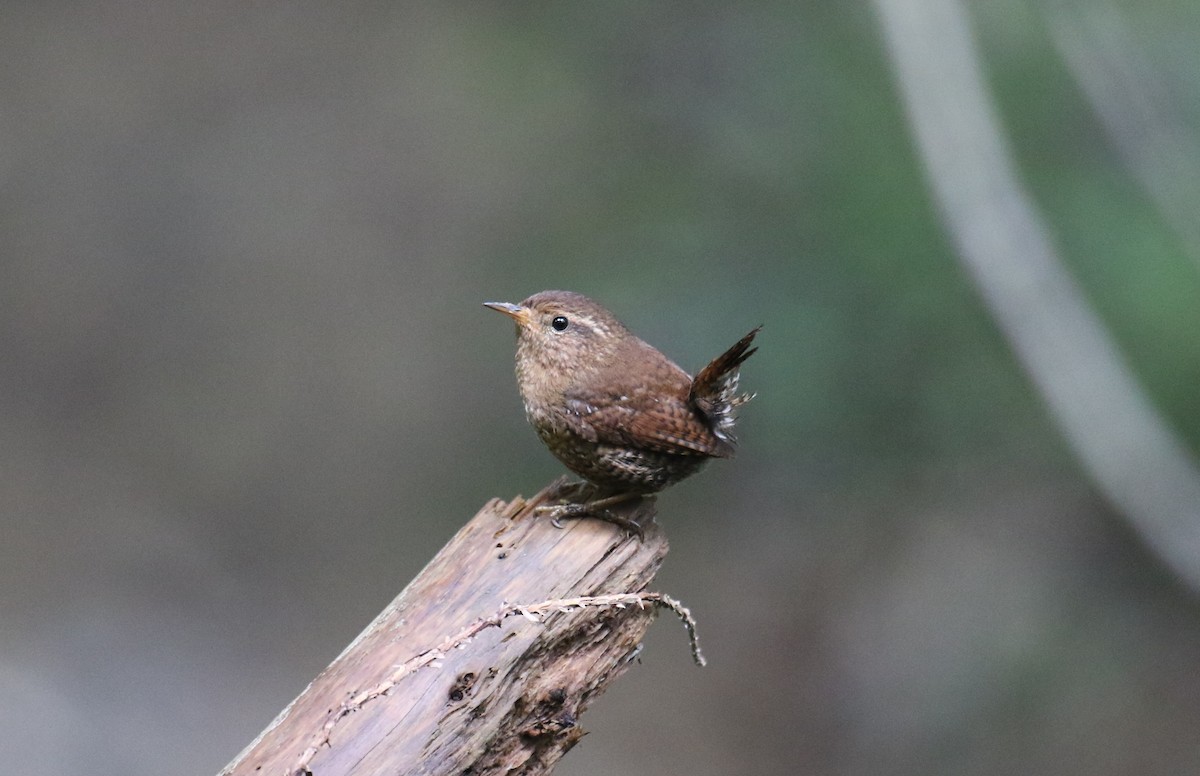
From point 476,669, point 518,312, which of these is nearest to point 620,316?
point 518,312

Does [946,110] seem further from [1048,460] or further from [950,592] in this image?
[950,592]

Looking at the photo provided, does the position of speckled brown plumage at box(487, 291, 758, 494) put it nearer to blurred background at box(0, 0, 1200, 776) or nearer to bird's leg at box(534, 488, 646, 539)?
bird's leg at box(534, 488, 646, 539)

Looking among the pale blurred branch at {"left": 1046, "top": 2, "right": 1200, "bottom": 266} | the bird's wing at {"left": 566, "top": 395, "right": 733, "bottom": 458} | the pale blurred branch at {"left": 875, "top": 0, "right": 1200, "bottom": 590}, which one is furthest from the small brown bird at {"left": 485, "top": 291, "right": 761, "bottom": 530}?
the pale blurred branch at {"left": 1046, "top": 2, "right": 1200, "bottom": 266}

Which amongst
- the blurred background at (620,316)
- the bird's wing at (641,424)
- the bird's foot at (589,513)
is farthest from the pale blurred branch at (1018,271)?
the bird's foot at (589,513)

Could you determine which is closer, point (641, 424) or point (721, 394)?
point (641, 424)

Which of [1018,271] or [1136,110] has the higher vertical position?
[1136,110]

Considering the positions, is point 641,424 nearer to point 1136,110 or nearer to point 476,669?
point 476,669
